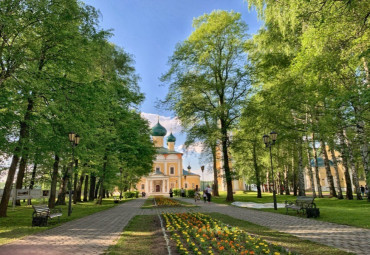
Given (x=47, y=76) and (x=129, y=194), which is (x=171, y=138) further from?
(x=47, y=76)

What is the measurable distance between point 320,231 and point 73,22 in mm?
13189

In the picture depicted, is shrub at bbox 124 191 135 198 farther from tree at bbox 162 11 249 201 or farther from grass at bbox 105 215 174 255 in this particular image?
grass at bbox 105 215 174 255

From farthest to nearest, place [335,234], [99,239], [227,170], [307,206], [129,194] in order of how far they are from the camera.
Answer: [129,194] → [227,170] → [307,206] → [99,239] → [335,234]

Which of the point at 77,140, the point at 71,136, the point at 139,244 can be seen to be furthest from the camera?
the point at 77,140

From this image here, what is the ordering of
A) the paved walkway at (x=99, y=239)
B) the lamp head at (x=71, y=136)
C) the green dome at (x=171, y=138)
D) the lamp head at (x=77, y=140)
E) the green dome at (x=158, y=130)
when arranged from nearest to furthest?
the paved walkway at (x=99, y=239), the lamp head at (x=71, y=136), the lamp head at (x=77, y=140), the green dome at (x=158, y=130), the green dome at (x=171, y=138)

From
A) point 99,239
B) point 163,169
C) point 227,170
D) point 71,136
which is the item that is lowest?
point 99,239

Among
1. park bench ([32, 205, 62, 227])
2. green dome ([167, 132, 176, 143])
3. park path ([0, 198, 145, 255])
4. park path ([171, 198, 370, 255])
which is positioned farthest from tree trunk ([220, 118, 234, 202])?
green dome ([167, 132, 176, 143])

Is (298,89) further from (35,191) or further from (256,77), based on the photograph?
(35,191)

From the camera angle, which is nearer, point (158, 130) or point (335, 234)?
point (335, 234)

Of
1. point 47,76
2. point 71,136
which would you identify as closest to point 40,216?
point 71,136

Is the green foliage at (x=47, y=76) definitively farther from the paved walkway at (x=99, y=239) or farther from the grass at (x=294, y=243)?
the grass at (x=294, y=243)

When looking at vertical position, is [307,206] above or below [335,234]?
above

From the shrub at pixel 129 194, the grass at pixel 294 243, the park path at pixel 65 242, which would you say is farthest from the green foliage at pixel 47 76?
the shrub at pixel 129 194

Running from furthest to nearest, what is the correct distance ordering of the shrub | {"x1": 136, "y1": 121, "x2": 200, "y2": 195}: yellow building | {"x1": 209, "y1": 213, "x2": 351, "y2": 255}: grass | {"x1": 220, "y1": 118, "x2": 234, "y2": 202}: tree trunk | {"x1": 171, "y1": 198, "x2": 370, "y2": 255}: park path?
{"x1": 136, "y1": 121, "x2": 200, "y2": 195}: yellow building → the shrub → {"x1": 220, "y1": 118, "x2": 234, "y2": 202}: tree trunk → {"x1": 171, "y1": 198, "x2": 370, "y2": 255}: park path → {"x1": 209, "y1": 213, "x2": 351, "y2": 255}: grass
